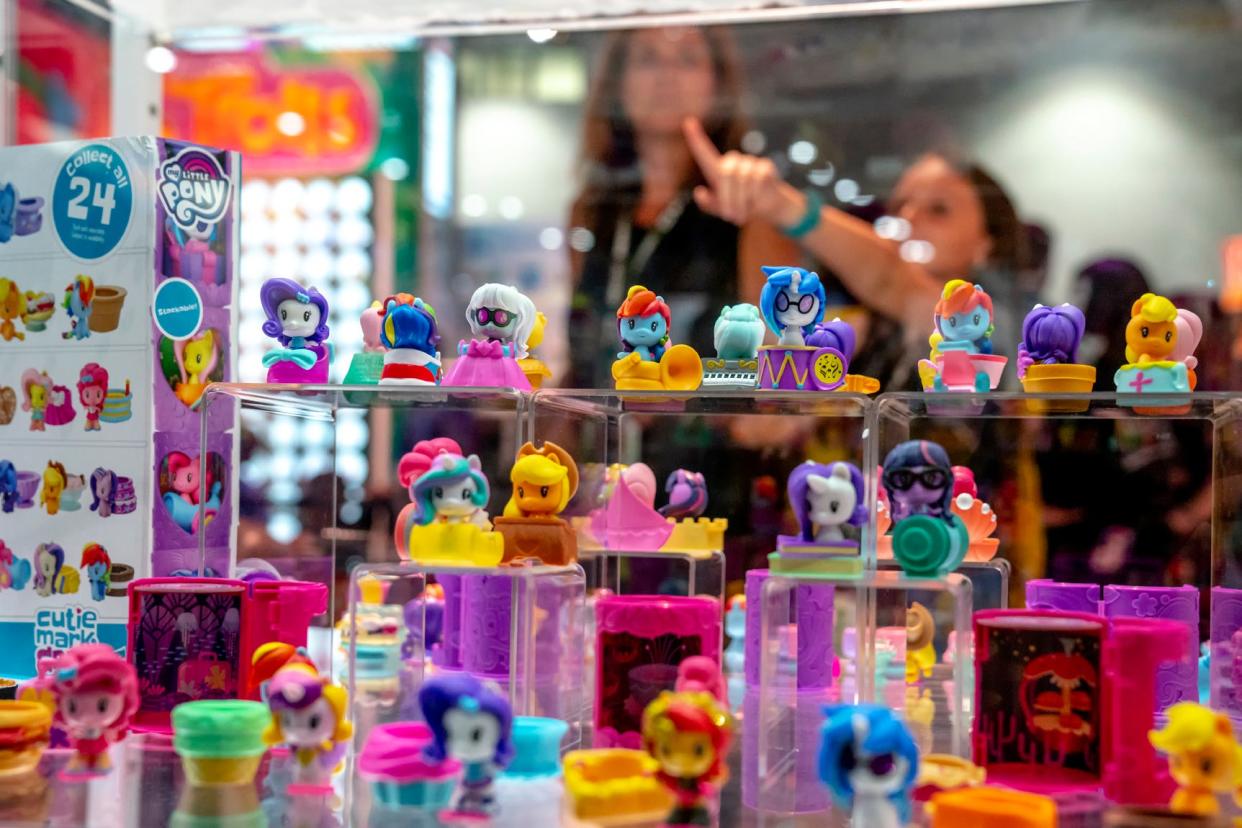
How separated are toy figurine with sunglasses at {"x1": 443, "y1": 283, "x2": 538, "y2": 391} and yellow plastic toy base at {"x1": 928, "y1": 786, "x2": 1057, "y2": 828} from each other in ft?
4.34

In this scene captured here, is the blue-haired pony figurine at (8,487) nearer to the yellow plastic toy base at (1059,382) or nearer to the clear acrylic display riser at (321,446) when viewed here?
the clear acrylic display riser at (321,446)

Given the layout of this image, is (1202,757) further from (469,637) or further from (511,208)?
(511,208)

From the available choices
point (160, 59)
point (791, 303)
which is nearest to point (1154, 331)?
point (791, 303)

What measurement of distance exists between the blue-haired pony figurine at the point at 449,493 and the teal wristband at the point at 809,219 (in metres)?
2.45

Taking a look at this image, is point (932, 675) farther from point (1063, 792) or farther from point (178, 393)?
point (178, 393)

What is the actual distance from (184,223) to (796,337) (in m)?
1.56

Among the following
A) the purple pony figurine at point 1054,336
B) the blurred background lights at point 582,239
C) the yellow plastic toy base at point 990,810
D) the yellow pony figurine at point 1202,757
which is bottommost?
the yellow plastic toy base at point 990,810

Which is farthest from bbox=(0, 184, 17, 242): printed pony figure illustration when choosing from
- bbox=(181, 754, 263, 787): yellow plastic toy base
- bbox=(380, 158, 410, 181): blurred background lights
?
bbox=(380, 158, 410, 181): blurred background lights

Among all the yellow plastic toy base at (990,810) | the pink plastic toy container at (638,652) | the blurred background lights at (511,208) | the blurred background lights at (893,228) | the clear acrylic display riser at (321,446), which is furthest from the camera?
the blurred background lights at (511,208)

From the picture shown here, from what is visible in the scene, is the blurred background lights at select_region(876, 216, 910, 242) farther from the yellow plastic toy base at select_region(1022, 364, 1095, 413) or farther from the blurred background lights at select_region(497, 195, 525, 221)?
the yellow plastic toy base at select_region(1022, 364, 1095, 413)

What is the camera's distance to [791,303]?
2.56 meters

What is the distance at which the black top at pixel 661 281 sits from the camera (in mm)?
4527

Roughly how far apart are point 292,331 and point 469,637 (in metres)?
0.82

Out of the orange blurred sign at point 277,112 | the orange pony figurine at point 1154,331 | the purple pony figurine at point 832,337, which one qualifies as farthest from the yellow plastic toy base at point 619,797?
the orange blurred sign at point 277,112
